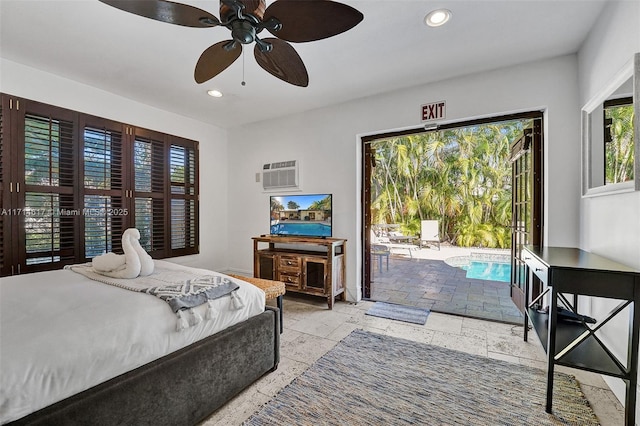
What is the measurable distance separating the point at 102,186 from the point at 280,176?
2231mm

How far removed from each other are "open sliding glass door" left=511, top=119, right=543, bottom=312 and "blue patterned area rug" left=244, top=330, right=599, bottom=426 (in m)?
1.31

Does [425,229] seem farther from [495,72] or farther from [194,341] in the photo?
[194,341]

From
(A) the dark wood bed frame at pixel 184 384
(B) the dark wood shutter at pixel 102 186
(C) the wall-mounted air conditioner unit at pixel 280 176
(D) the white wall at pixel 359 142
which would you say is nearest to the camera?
(A) the dark wood bed frame at pixel 184 384

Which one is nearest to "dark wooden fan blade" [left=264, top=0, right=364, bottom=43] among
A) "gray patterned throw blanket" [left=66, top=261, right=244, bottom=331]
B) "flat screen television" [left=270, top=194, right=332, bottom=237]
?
"gray patterned throw blanket" [left=66, top=261, right=244, bottom=331]

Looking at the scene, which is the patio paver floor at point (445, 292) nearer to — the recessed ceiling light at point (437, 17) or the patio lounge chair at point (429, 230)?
the patio lounge chair at point (429, 230)

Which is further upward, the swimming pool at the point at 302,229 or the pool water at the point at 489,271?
the swimming pool at the point at 302,229

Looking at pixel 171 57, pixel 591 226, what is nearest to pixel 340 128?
pixel 171 57

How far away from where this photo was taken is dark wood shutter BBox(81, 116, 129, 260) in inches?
132

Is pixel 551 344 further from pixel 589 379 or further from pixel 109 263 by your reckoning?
pixel 109 263

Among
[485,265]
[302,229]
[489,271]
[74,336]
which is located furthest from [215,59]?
[485,265]

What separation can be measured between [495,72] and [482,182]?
18.6 feet

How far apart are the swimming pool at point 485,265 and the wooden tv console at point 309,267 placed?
283 cm

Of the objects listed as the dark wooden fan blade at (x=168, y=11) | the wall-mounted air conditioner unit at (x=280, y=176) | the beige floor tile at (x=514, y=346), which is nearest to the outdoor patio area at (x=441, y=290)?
the beige floor tile at (x=514, y=346)

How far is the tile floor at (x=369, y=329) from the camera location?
1731mm
